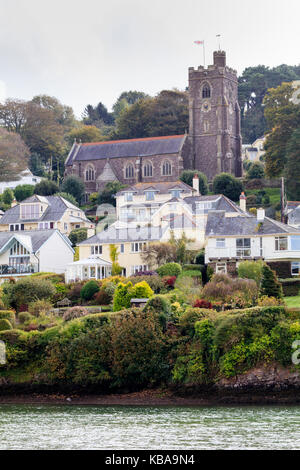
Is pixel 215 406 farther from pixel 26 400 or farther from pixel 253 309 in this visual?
pixel 26 400

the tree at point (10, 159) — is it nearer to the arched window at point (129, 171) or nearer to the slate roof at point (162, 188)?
the arched window at point (129, 171)

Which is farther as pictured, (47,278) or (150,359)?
(47,278)

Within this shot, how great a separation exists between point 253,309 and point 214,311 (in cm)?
362

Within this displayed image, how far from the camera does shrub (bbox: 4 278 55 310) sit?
214 ft

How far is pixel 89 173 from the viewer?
407ft

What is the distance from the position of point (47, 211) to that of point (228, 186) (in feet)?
68.6

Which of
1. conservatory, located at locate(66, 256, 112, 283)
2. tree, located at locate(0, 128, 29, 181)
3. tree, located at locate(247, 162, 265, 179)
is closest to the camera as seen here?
conservatory, located at locate(66, 256, 112, 283)

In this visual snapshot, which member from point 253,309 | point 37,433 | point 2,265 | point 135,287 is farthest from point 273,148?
point 37,433

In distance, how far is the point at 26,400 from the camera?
5038cm

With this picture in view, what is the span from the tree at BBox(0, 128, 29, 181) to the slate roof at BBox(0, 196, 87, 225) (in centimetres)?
2345

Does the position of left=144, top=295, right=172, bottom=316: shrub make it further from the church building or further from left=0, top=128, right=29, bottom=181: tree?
left=0, top=128, right=29, bottom=181: tree

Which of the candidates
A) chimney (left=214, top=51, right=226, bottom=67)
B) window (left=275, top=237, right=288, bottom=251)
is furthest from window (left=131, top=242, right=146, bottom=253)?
chimney (left=214, top=51, right=226, bottom=67)

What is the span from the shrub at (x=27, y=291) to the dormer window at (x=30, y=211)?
30555 mm

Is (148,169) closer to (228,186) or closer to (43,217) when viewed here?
(228,186)
